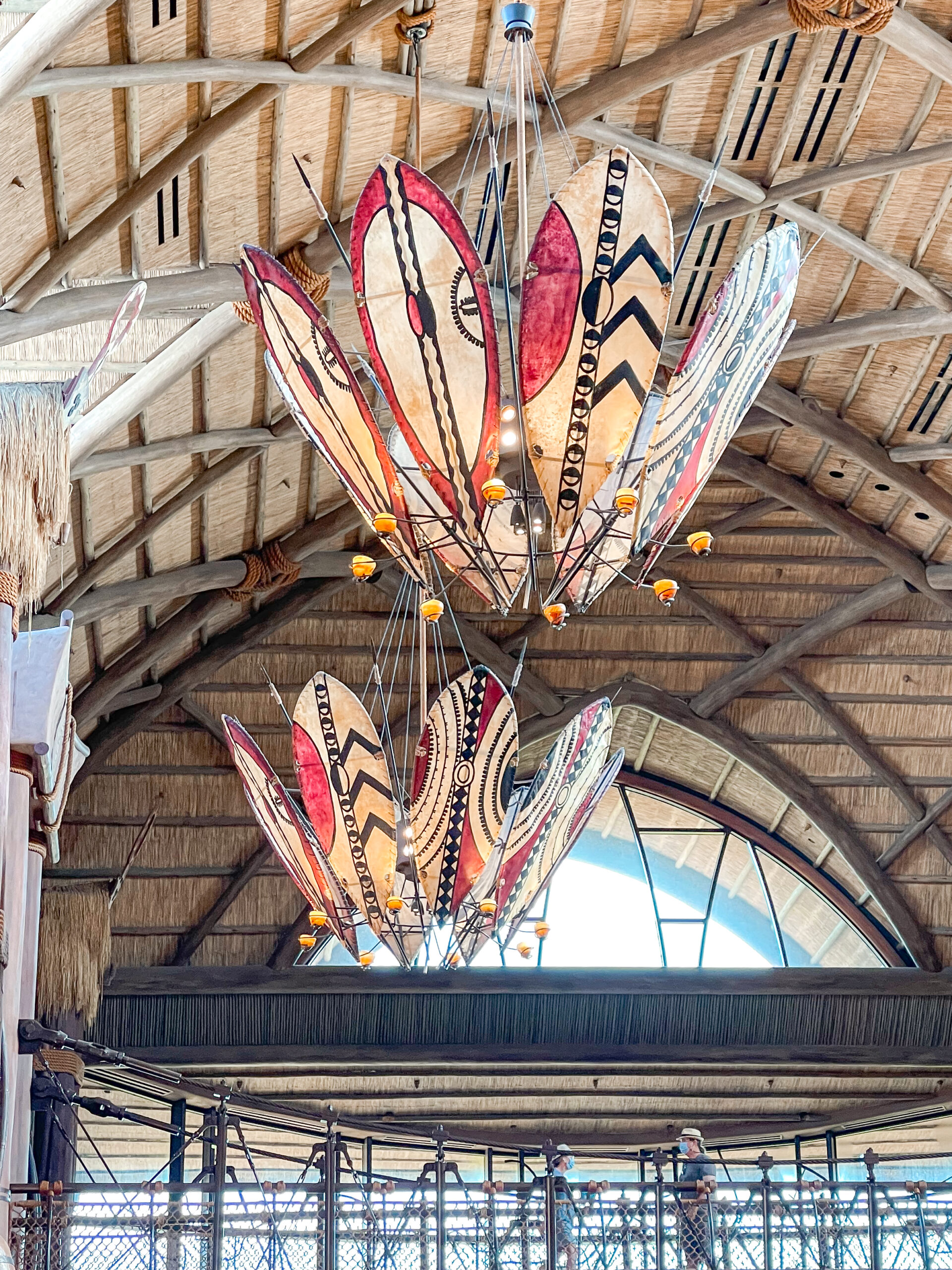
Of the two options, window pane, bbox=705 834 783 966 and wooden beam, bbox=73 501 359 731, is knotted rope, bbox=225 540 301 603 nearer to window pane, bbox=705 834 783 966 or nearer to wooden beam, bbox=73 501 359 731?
wooden beam, bbox=73 501 359 731

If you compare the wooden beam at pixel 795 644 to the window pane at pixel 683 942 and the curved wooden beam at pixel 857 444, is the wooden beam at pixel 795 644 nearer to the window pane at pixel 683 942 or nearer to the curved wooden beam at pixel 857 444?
the curved wooden beam at pixel 857 444

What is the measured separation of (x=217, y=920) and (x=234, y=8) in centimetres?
937

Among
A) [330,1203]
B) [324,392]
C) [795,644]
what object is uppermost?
[795,644]

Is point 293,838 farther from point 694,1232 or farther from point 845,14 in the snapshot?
point 845,14

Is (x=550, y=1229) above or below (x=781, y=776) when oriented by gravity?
below

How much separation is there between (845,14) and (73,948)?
7470 millimetres

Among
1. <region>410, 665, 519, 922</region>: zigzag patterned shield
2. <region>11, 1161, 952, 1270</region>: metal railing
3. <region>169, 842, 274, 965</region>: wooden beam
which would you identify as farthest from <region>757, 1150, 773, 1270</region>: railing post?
<region>169, 842, 274, 965</region>: wooden beam

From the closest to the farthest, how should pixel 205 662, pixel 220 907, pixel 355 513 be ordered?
pixel 355 513 → pixel 205 662 → pixel 220 907

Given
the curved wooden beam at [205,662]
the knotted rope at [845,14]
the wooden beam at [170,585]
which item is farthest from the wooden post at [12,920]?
the curved wooden beam at [205,662]

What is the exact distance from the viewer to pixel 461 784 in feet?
29.8

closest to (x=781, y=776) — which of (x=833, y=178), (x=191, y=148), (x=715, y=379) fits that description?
(x=833, y=178)

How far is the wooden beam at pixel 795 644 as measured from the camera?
1515 cm

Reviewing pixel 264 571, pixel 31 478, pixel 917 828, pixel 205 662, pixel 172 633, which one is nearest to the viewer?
pixel 31 478

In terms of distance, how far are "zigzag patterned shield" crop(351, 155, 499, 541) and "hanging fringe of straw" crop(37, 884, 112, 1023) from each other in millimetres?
6246
